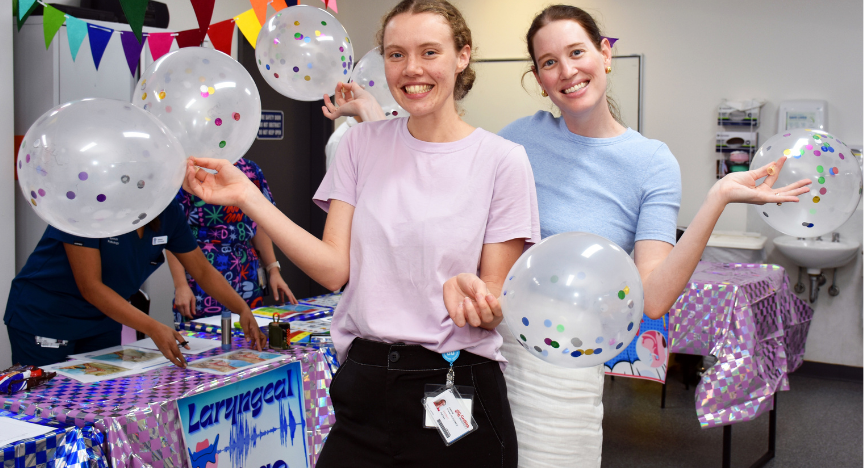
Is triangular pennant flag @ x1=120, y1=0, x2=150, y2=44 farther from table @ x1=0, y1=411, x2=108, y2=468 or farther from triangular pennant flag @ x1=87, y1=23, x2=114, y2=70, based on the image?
triangular pennant flag @ x1=87, y1=23, x2=114, y2=70

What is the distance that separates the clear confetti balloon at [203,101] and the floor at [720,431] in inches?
93.9

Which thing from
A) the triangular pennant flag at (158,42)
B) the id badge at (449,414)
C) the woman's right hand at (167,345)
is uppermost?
the triangular pennant flag at (158,42)

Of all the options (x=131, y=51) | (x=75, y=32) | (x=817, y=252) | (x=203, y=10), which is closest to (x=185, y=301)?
(x=131, y=51)

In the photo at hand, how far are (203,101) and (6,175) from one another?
2.15 m

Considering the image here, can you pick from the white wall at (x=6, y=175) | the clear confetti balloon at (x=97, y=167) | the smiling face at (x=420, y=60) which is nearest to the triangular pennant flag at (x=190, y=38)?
the clear confetti balloon at (x=97, y=167)

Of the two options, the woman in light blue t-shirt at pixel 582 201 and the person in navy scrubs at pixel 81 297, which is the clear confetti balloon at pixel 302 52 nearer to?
Result: the person in navy scrubs at pixel 81 297

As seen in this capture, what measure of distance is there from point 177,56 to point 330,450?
1.02 meters

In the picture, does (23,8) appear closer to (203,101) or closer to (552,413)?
(203,101)

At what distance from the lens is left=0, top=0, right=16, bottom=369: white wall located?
10.1 ft

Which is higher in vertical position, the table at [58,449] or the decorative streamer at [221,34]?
the decorative streamer at [221,34]

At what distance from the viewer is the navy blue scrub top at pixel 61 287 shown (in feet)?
6.63

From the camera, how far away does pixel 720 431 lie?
356 centimetres

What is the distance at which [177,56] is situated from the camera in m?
1.65

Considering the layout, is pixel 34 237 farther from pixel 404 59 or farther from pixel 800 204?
pixel 800 204
